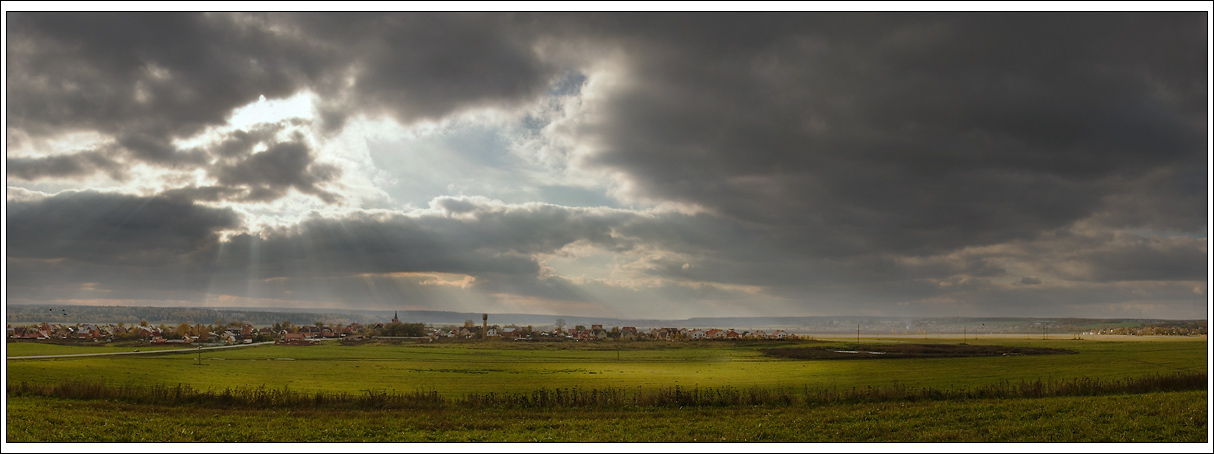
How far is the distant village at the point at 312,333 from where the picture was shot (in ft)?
324

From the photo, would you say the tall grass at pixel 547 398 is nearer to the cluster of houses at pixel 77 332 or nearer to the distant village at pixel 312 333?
the cluster of houses at pixel 77 332

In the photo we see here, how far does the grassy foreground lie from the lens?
18.6 metres

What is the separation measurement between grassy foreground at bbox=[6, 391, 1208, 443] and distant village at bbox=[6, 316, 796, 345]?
315 ft

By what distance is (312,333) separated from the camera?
378 ft

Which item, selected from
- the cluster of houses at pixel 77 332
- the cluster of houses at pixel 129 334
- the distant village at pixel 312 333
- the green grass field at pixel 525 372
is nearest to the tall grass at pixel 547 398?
the green grass field at pixel 525 372

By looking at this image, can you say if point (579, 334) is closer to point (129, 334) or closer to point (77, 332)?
point (129, 334)

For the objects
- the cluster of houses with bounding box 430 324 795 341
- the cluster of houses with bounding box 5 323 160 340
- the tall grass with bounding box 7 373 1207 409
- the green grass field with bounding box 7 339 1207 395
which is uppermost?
the tall grass with bounding box 7 373 1207 409

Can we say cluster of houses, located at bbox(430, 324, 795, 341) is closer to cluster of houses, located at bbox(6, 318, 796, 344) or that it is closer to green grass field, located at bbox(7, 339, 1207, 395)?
cluster of houses, located at bbox(6, 318, 796, 344)

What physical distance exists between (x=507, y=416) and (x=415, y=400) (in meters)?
5.73

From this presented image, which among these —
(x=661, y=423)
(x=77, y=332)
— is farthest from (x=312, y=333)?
(x=661, y=423)

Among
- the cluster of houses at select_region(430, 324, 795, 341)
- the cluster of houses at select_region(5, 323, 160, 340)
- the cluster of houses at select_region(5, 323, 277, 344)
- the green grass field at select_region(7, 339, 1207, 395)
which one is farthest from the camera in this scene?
the cluster of houses at select_region(430, 324, 795, 341)

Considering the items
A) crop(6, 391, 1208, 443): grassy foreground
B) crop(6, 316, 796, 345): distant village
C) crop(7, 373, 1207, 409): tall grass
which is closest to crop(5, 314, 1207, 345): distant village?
crop(6, 316, 796, 345): distant village

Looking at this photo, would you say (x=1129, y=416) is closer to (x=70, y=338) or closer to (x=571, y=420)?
(x=571, y=420)

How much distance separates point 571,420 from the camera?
A: 72.8 ft
